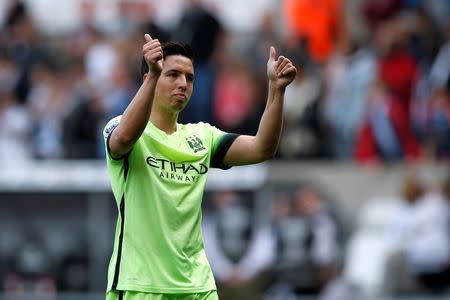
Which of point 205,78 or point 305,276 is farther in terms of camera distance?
point 205,78

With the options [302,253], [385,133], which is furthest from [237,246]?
[385,133]

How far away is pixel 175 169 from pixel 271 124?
61 cm

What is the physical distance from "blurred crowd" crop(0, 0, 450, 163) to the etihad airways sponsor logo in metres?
8.02

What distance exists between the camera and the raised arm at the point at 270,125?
8.03 metres

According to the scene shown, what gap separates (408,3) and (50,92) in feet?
15.5

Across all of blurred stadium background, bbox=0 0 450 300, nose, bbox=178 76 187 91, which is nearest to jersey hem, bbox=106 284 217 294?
nose, bbox=178 76 187 91

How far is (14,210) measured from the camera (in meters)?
17.1

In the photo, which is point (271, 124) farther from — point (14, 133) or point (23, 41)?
point (23, 41)

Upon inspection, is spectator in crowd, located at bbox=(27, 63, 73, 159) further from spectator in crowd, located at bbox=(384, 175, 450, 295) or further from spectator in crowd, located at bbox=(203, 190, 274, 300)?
spectator in crowd, located at bbox=(384, 175, 450, 295)

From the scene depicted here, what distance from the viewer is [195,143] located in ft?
27.3

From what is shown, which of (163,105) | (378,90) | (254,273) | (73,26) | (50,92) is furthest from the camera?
(73,26)

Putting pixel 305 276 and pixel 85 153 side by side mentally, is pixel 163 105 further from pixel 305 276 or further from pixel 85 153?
pixel 85 153

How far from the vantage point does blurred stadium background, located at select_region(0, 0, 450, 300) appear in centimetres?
1539

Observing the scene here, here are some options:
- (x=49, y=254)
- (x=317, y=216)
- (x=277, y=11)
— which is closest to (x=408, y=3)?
(x=277, y=11)
